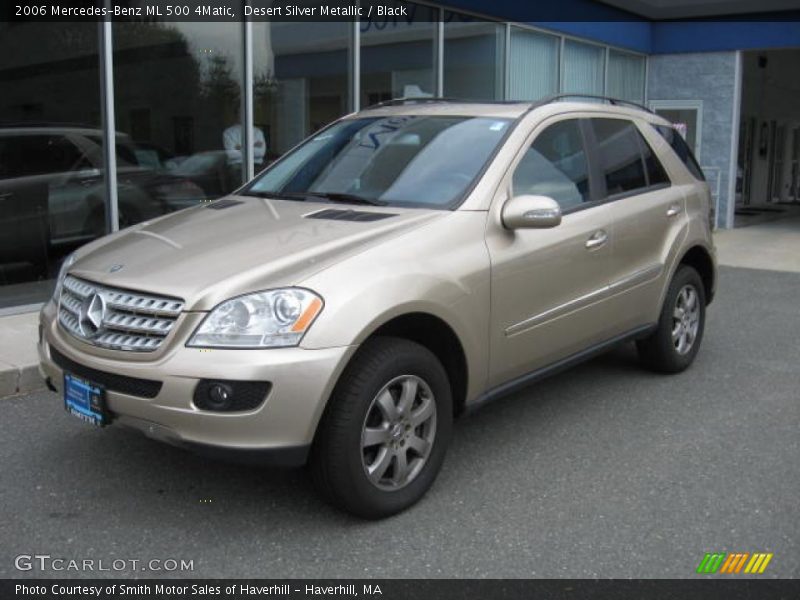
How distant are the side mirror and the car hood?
330 millimetres

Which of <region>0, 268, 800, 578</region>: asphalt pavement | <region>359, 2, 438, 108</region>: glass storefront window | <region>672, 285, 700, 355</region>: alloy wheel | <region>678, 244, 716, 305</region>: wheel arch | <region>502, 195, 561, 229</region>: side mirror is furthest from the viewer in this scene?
<region>359, 2, 438, 108</region>: glass storefront window

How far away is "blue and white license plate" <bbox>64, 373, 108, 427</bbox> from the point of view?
3.28 m

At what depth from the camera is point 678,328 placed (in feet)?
18.4

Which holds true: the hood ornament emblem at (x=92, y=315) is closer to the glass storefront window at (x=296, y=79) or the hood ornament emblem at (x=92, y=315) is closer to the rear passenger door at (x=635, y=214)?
the rear passenger door at (x=635, y=214)

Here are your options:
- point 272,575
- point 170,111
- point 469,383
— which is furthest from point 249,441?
point 170,111

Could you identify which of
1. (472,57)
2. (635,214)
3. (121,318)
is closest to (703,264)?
(635,214)

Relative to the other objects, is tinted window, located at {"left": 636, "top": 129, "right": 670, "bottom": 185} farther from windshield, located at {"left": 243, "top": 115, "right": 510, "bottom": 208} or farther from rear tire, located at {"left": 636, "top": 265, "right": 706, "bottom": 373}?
windshield, located at {"left": 243, "top": 115, "right": 510, "bottom": 208}

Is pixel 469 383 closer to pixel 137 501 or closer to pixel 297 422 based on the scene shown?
pixel 297 422

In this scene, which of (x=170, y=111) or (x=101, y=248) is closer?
(x=101, y=248)

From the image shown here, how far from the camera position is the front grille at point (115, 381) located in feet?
10.3

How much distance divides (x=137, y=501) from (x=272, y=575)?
2.92 feet

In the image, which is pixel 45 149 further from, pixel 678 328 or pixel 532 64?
pixel 532 64

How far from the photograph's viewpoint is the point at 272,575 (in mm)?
3066
